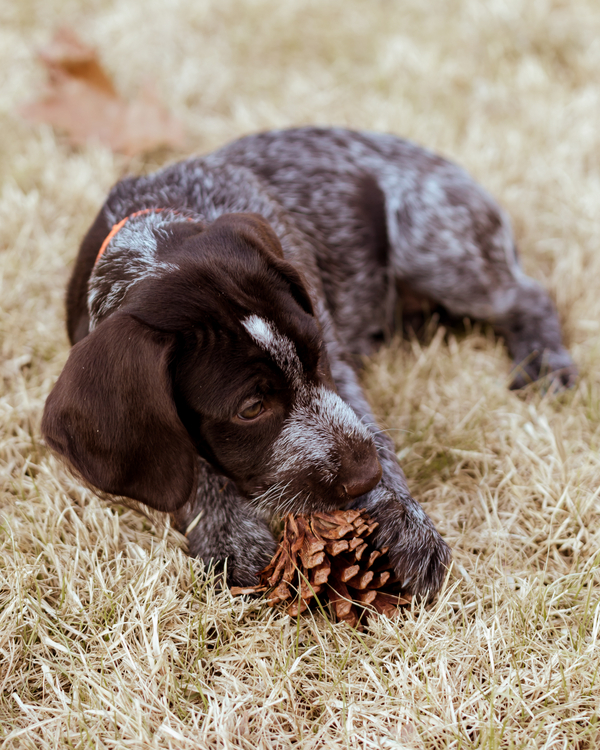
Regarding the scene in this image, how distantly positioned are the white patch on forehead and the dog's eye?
137 millimetres

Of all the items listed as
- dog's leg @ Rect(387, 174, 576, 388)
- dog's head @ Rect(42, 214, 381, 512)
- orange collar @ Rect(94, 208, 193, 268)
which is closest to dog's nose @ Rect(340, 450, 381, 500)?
dog's head @ Rect(42, 214, 381, 512)

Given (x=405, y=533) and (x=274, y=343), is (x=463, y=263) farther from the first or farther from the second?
(x=274, y=343)

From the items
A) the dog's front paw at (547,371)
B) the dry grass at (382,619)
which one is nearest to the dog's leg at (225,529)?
the dry grass at (382,619)

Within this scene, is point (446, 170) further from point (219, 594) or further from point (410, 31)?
point (410, 31)

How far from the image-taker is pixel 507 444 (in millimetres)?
3215

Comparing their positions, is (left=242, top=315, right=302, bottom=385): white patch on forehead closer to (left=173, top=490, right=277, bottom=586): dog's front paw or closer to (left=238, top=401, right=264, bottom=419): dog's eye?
(left=238, top=401, right=264, bottom=419): dog's eye

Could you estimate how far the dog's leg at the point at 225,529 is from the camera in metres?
2.76

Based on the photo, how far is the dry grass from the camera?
7.31ft

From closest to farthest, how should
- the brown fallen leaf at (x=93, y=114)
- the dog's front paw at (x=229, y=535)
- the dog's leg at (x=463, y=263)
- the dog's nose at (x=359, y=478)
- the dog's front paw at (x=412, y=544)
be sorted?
the dog's nose at (x=359, y=478) → the dog's front paw at (x=412, y=544) → the dog's front paw at (x=229, y=535) → the dog's leg at (x=463, y=263) → the brown fallen leaf at (x=93, y=114)

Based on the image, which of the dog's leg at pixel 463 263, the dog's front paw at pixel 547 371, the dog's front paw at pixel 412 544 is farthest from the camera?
the dog's leg at pixel 463 263

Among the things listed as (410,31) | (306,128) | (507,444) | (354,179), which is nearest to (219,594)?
(507,444)

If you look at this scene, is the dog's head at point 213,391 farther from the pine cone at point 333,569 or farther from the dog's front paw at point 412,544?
the dog's front paw at point 412,544

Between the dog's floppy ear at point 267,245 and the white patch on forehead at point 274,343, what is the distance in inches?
10.4

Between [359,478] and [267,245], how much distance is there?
87 cm
